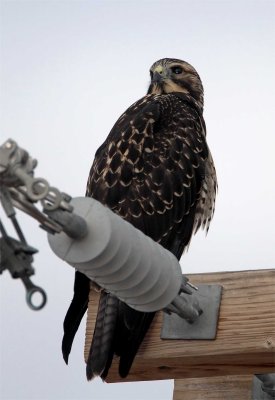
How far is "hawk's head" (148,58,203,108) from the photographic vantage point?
23.4 feet

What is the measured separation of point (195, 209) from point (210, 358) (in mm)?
1796

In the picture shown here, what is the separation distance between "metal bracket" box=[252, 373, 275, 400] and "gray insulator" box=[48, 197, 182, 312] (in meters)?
1.02

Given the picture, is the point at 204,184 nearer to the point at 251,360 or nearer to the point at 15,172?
the point at 251,360

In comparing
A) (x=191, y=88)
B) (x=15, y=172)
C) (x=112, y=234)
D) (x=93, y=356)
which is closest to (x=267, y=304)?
(x=93, y=356)

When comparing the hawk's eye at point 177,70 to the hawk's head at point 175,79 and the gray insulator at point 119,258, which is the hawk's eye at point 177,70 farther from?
the gray insulator at point 119,258

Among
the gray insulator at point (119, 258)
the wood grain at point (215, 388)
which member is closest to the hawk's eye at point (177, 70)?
the wood grain at point (215, 388)

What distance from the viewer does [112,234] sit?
3070 millimetres

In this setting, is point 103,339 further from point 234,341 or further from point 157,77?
point 157,77

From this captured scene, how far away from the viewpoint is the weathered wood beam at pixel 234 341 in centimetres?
423

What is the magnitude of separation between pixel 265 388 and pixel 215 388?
0.38m

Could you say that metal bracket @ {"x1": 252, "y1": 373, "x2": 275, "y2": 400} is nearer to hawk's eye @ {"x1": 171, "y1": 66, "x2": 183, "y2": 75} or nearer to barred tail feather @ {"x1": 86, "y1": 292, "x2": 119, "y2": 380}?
barred tail feather @ {"x1": 86, "y1": 292, "x2": 119, "y2": 380}

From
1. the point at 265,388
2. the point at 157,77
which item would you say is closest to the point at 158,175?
the point at 157,77

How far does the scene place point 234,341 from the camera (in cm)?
427

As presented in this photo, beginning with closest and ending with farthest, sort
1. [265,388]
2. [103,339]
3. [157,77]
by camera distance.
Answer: [265,388] → [103,339] → [157,77]
